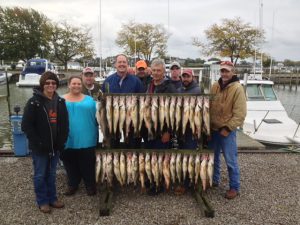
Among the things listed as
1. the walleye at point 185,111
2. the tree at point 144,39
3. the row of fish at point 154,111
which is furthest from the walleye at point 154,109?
the tree at point 144,39

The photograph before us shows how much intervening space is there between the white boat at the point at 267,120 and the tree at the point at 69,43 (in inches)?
1928

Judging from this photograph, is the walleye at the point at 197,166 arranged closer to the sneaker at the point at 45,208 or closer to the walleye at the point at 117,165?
the walleye at the point at 117,165

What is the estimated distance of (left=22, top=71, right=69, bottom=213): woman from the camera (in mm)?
4215

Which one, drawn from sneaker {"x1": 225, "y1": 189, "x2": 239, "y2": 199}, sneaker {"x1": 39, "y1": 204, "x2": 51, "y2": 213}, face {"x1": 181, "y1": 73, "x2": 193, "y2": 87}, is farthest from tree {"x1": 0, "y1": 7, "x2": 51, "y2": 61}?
sneaker {"x1": 225, "y1": 189, "x2": 239, "y2": 199}

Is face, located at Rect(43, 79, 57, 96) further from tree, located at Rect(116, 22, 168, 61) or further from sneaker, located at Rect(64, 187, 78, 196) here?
tree, located at Rect(116, 22, 168, 61)

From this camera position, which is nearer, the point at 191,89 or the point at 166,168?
the point at 166,168

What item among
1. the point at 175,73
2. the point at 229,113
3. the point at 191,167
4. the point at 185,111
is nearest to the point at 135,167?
the point at 191,167

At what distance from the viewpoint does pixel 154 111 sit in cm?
465

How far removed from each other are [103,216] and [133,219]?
421 millimetres

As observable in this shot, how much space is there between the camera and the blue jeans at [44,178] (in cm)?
438

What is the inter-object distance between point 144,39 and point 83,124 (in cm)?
4709

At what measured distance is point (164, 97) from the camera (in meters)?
4.65

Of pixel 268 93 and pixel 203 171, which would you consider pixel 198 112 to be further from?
pixel 268 93

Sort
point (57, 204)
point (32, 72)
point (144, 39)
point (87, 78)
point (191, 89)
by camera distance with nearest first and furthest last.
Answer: point (57, 204) → point (191, 89) → point (87, 78) → point (32, 72) → point (144, 39)
